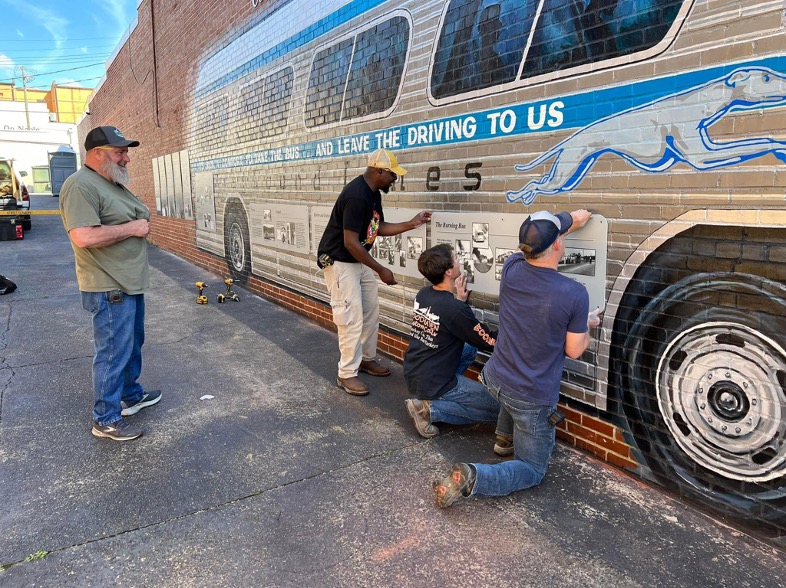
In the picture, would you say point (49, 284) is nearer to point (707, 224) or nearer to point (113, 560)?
point (113, 560)

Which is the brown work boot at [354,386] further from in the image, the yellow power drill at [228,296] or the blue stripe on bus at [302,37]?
the yellow power drill at [228,296]

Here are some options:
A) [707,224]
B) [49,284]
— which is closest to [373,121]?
[707,224]

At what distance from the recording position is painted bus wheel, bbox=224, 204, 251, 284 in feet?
27.8

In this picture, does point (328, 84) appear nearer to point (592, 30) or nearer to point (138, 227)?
point (138, 227)

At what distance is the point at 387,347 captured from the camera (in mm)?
5387

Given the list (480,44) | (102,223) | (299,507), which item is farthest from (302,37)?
(299,507)

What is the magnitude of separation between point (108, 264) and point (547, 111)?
301 centimetres

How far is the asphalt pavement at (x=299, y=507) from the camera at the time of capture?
235 cm

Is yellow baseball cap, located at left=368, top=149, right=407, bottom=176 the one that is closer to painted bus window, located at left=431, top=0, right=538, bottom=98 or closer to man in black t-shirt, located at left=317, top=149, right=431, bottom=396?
man in black t-shirt, located at left=317, top=149, right=431, bottom=396

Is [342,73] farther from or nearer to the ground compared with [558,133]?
farther from the ground

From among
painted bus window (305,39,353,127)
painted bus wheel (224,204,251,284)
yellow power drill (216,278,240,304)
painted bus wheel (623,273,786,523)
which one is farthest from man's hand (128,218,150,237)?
painted bus wheel (224,204,251,284)

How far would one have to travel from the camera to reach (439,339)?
355cm

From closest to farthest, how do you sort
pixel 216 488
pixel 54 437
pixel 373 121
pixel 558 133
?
pixel 216 488, pixel 558 133, pixel 54 437, pixel 373 121

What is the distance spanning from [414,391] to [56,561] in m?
2.14
